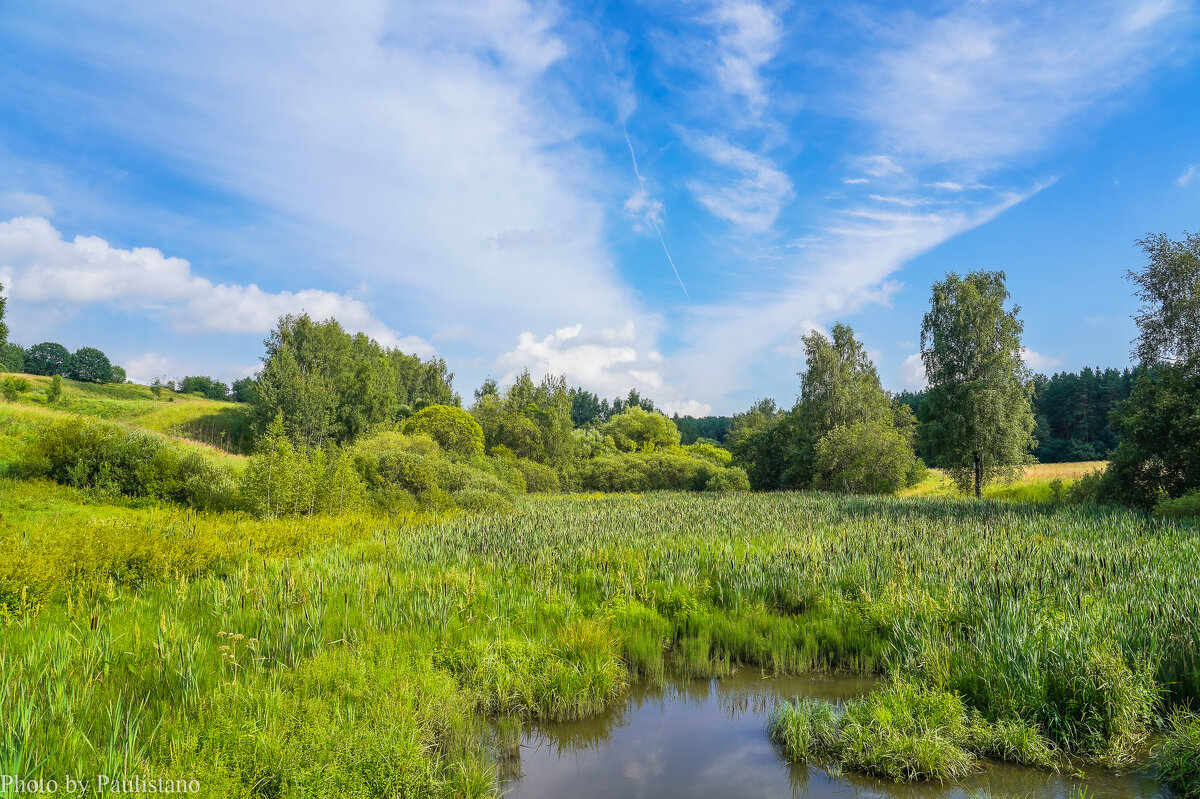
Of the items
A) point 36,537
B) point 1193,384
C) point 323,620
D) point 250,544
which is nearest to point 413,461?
point 250,544

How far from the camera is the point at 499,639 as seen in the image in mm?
7203

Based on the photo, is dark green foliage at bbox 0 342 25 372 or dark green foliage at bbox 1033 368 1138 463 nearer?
dark green foliage at bbox 1033 368 1138 463

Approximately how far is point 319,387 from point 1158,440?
47.9m

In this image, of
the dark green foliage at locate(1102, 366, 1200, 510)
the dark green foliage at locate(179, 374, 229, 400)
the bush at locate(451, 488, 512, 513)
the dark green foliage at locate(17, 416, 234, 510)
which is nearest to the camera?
the dark green foliage at locate(17, 416, 234, 510)

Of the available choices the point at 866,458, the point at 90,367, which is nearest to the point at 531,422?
the point at 866,458

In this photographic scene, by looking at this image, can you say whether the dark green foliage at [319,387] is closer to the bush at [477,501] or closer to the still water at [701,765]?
the bush at [477,501]

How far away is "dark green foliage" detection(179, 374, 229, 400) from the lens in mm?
94500

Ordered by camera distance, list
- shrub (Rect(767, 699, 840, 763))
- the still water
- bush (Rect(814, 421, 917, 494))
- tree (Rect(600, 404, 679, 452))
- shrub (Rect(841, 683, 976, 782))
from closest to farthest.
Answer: the still water → shrub (Rect(841, 683, 976, 782)) → shrub (Rect(767, 699, 840, 763)) → bush (Rect(814, 421, 917, 494)) → tree (Rect(600, 404, 679, 452))

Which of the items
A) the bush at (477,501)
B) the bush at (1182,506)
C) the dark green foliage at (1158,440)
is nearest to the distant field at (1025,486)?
the dark green foliage at (1158,440)

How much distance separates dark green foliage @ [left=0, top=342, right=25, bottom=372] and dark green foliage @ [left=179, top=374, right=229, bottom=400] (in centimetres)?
1944

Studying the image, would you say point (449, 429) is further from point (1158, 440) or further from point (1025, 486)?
point (1158, 440)

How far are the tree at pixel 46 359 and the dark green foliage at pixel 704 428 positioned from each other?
100134mm

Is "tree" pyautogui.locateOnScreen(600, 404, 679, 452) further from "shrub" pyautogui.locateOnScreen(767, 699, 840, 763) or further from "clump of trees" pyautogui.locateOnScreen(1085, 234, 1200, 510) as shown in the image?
"shrub" pyautogui.locateOnScreen(767, 699, 840, 763)

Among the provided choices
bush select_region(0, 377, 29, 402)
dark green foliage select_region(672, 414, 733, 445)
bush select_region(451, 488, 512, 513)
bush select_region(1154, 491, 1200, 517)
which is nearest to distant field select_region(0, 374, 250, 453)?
bush select_region(0, 377, 29, 402)
